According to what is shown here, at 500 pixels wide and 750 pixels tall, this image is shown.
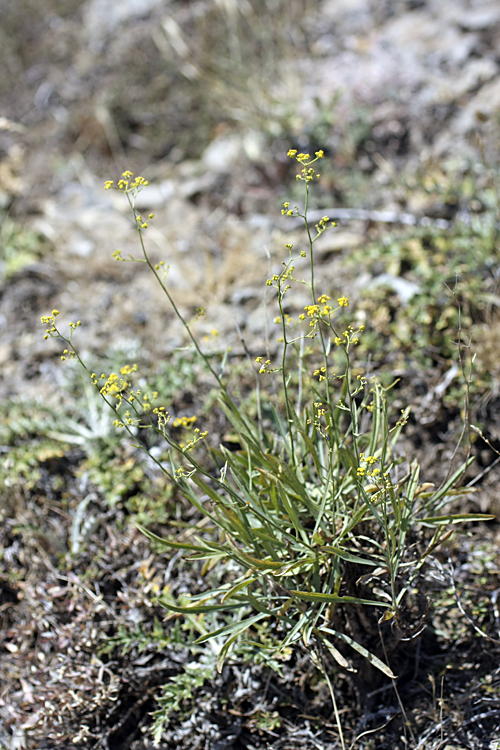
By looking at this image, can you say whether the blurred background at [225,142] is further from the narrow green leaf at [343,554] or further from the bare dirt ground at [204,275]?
the narrow green leaf at [343,554]

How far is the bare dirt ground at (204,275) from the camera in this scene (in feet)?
7.05

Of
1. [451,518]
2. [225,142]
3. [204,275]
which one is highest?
[225,142]

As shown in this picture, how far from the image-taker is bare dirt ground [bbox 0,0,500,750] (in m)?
2.15

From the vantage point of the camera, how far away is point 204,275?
4.18 meters

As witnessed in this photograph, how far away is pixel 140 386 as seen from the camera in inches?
124

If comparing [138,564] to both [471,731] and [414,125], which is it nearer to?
[471,731]

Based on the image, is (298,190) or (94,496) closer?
(94,496)

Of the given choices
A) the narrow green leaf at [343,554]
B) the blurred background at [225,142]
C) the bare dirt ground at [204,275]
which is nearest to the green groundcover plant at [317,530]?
the narrow green leaf at [343,554]

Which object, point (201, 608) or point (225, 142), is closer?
point (201, 608)

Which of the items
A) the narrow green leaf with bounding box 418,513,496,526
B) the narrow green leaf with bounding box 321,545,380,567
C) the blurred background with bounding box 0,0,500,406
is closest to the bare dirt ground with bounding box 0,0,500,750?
the blurred background with bounding box 0,0,500,406

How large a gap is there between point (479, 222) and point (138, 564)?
8.96 feet

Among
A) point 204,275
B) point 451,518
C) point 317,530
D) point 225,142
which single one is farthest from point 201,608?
point 225,142

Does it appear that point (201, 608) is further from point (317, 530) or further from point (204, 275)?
point (204, 275)

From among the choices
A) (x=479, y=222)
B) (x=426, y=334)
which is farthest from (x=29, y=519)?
(x=479, y=222)
